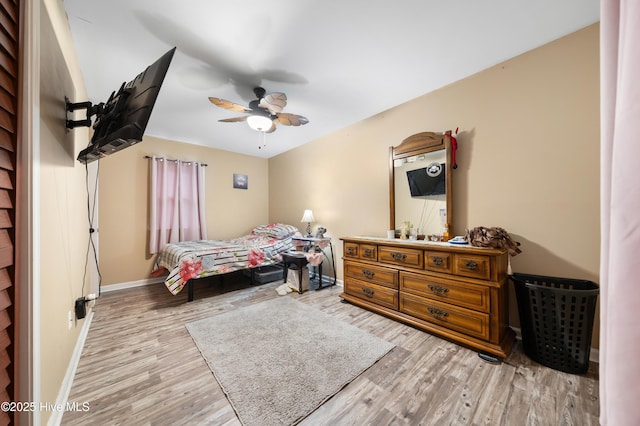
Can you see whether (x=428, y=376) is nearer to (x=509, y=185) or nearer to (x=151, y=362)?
(x=509, y=185)

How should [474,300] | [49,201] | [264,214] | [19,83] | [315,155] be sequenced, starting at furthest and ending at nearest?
[264,214] → [315,155] → [474,300] → [49,201] → [19,83]

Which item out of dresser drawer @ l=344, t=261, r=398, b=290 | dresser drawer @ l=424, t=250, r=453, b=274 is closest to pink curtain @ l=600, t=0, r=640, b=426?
dresser drawer @ l=424, t=250, r=453, b=274

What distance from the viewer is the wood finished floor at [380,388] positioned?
4.16 feet

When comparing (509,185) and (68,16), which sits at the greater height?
(68,16)

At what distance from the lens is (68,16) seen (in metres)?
1.61

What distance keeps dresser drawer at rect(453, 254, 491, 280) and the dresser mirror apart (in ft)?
1.64

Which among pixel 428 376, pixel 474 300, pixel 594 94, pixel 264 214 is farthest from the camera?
pixel 264 214

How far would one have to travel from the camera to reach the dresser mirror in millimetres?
2420

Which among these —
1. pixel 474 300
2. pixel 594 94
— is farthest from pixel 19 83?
pixel 594 94

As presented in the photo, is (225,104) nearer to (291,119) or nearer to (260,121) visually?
(260,121)

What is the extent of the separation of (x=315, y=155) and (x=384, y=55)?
2.23 meters

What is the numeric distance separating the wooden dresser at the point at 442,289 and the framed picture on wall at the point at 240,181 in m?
3.25

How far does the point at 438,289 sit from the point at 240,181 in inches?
167

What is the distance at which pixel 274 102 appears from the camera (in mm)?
2219
